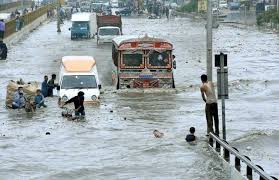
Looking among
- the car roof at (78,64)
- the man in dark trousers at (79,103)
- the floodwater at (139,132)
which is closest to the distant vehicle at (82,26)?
the floodwater at (139,132)

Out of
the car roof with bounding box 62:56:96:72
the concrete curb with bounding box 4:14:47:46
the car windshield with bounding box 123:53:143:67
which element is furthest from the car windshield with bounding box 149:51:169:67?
the concrete curb with bounding box 4:14:47:46

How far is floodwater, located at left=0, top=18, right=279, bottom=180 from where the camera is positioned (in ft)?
61.4

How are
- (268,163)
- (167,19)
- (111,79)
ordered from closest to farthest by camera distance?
(268,163)
(111,79)
(167,19)

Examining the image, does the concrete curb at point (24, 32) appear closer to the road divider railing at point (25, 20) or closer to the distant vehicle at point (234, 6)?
the road divider railing at point (25, 20)

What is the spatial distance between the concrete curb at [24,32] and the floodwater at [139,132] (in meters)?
18.5

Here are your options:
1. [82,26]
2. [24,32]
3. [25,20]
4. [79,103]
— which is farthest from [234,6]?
[79,103]

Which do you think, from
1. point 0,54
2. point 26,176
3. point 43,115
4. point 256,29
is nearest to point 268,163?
point 26,176

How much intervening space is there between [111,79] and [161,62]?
6.44 meters

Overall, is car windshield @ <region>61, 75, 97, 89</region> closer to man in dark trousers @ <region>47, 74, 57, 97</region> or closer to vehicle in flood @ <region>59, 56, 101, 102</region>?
vehicle in flood @ <region>59, 56, 101, 102</region>

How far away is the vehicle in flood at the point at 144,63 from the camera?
3397cm

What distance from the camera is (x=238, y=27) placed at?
8694 cm

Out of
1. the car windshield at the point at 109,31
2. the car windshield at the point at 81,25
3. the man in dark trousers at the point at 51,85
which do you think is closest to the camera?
the man in dark trousers at the point at 51,85

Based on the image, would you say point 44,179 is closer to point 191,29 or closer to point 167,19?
point 191,29

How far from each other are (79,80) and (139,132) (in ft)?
23.1
